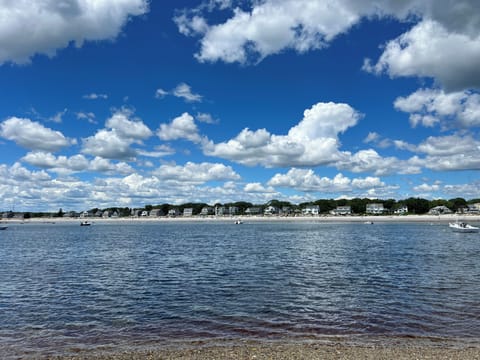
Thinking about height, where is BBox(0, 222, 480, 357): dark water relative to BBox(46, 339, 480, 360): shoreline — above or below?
below

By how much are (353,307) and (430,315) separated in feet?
11.1

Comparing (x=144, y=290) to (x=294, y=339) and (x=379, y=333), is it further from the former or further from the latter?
(x=379, y=333)

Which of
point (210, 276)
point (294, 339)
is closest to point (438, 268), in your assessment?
point (210, 276)

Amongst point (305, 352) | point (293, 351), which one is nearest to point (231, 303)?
point (293, 351)

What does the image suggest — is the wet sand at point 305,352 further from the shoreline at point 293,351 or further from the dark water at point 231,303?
the dark water at point 231,303

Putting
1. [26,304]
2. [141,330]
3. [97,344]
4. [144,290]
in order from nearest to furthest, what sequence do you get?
[97,344]
[141,330]
[26,304]
[144,290]

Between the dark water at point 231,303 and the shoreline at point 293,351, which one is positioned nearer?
the shoreline at point 293,351

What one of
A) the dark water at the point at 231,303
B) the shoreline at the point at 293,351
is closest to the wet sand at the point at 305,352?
the shoreline at the point at 293,351

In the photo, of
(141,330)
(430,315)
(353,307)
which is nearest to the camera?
(141,330)

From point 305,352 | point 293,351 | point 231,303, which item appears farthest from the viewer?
point 231,303

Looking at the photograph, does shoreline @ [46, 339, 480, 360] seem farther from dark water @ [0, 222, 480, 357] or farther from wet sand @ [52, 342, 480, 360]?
dark water @ [0, 222, 480, 357]

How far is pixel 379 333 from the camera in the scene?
48.6ft

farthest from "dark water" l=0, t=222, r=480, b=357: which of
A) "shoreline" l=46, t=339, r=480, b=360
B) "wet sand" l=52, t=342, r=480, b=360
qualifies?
"wet sand" l=52, t=342, r=480, b=360

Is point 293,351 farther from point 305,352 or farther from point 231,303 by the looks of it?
point 231,303
